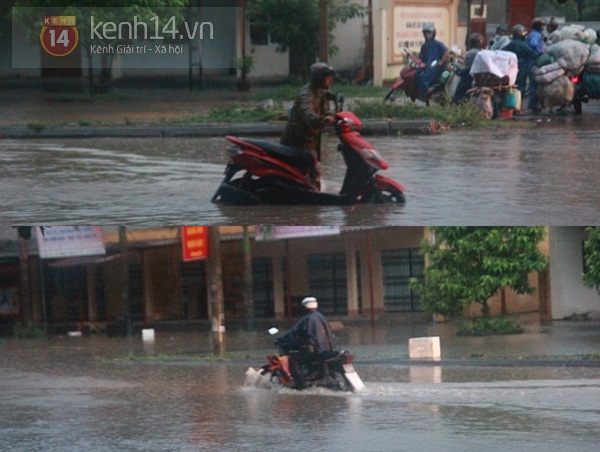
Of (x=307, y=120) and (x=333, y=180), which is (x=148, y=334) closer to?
(x=307, y=120)

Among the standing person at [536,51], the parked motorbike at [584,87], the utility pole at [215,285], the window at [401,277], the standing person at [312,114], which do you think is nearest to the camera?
the window at [401,277]

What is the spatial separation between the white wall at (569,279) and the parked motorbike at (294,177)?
5.67 feet

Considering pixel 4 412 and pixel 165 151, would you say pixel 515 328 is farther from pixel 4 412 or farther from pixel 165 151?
pixel 165 151

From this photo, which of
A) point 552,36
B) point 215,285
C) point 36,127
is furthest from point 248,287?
point 552,36

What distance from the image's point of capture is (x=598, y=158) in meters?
15.8

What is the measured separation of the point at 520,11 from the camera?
117 ft

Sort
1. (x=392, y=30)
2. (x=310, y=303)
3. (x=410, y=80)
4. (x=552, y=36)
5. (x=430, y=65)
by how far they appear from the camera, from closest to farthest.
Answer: (x=310, y=303)
(x=430, y=65)
(x=410, y=80)
(x=552, y=36)
(x=392, y=30)

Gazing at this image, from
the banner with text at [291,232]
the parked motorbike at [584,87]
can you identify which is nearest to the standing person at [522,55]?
the parked motorbike at [584,87]

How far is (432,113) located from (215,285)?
9392 millimetres

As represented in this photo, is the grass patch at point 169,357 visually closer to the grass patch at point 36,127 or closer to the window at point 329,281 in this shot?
the window at point 329,281

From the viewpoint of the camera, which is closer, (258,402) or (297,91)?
(258,402)

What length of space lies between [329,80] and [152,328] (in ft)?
9.48

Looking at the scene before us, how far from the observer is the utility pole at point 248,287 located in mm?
11438

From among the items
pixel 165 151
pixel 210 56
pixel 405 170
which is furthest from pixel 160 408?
pixel 210 56
